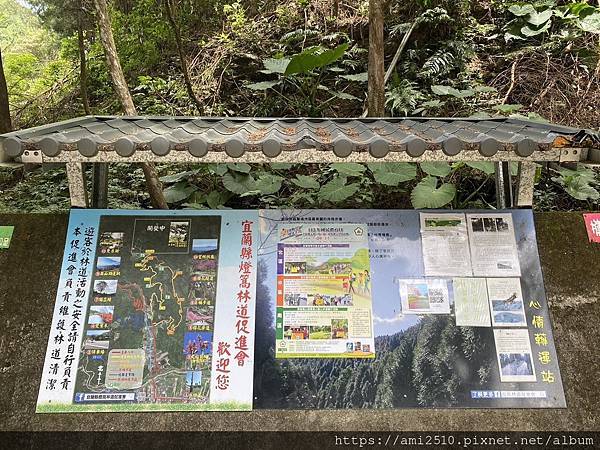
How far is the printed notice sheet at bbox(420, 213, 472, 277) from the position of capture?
11.1 ft

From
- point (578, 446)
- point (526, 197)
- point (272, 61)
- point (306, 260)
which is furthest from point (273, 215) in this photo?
point (272, 61)

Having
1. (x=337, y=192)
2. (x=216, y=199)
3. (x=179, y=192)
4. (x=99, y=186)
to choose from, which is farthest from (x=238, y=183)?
(x=99, y=186)

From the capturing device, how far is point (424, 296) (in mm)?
3330

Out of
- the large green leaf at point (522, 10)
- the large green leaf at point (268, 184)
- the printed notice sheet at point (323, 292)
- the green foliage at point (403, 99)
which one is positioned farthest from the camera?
the large green leaf at point (522, 10)

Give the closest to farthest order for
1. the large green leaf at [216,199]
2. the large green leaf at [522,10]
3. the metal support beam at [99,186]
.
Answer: the metal support beam at [99,186], the large green leaf at [216,199], the large green leaf at [522,10]

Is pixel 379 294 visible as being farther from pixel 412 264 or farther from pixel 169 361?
pixel 169 361

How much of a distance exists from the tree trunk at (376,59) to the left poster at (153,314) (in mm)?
2789

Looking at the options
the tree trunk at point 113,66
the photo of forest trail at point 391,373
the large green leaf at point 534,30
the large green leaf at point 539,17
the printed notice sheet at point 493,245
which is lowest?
the photo of forest trail at point 391,373

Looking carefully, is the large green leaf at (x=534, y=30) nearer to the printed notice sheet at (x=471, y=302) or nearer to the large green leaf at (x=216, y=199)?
the large green leaf at (x=216, y=199)

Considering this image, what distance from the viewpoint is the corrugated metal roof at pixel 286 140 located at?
9.30ft

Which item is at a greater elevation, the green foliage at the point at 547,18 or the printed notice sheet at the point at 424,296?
the green foliage at the point at 547,18

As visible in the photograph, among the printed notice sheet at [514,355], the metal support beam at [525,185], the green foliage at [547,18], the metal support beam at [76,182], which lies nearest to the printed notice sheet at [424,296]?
the printed notice sheet at [514,355]

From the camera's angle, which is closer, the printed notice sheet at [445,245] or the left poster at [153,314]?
the left poster at [153,314]

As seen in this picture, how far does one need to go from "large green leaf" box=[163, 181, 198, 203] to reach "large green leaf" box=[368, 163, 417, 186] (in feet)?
7.31
